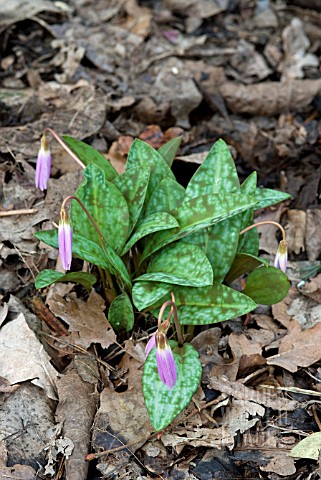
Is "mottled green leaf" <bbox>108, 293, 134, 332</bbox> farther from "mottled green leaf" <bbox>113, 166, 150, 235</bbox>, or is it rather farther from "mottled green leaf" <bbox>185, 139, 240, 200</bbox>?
"mottled green leaf" <bbox>185, 139, 240, 200</bbox>

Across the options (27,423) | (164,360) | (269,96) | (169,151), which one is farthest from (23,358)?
(269,96)

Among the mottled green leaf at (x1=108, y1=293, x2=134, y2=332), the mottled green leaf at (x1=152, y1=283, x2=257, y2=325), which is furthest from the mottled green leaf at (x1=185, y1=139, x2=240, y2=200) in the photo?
the mottled green leaf at (x1=108, y1=293, x2=134, y2=332)

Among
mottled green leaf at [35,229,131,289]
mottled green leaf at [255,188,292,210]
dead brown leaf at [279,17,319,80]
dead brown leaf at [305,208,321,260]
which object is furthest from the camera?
dead brown leaf at [279,17,319,80]

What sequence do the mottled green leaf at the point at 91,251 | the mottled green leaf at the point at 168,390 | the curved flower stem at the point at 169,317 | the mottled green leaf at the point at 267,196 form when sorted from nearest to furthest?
the curved flower stem at the point at 169,317 → the mottled green leaf at the point at 168,390 → the mottled green leaf at the point at 91,251 → the mottled green leaf at the point at 267,196

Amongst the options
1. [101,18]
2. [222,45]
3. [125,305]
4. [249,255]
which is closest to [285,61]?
[222,45]

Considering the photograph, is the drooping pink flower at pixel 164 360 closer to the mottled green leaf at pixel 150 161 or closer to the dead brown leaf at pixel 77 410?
the dead brown leaf at pixel 77 410

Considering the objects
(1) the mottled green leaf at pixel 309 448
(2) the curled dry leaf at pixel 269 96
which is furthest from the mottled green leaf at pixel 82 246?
(2) the curled dry leaf at pixel 269 96

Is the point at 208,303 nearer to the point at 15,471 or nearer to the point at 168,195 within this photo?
the point at 168,195
